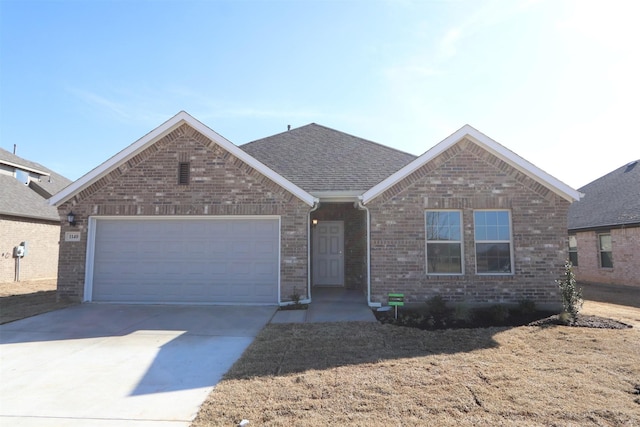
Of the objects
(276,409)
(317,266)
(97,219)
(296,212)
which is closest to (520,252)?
(296,212)

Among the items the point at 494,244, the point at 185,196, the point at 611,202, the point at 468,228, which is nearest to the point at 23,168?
the point at 185,196

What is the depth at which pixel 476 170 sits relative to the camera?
908 cm

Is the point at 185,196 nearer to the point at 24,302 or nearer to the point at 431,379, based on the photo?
the point at 24,302

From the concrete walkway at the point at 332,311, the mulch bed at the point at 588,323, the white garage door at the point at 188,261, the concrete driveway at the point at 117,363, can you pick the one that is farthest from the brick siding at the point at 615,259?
the concrete driveway at the point at 117,363

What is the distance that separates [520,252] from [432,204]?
234 centimetres

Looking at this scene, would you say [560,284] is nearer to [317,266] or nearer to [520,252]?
[520,252]

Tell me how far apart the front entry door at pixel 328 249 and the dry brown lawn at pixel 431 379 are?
5892 mm

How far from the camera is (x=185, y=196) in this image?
31.1 ft

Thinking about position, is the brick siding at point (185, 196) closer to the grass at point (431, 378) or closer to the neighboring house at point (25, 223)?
the grass at point (431, 378)

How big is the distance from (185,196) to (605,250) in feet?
56.5

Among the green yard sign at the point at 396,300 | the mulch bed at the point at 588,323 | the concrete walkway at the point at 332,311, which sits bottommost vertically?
the mulch bed at the point at 588,323

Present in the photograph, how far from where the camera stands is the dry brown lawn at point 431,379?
11.9ft

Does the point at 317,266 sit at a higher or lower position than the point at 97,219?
lower

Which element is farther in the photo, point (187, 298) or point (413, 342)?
point (187, 298)
